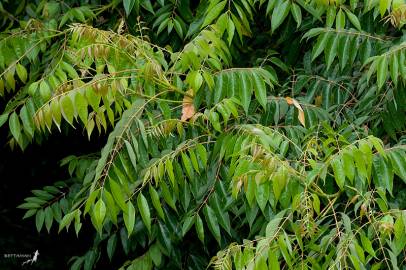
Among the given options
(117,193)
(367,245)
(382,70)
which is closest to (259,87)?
(382,70)

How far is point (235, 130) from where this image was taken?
3.25 meters

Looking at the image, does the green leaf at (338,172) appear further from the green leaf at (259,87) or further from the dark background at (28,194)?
the dark background at (28,194)

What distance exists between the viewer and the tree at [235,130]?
2.84 metres

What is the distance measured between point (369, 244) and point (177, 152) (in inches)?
33.4

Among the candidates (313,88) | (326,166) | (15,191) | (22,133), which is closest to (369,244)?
(326,166)

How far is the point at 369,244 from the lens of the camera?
274 centimetres

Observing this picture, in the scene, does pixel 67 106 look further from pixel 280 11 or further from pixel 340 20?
pixel 340 20

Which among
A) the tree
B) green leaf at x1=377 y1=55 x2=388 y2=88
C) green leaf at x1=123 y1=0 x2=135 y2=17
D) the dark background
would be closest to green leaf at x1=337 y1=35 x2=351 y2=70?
the tree

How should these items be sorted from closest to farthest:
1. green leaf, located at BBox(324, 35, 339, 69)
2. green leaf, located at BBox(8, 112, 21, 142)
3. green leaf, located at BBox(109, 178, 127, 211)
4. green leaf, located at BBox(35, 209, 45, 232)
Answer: green leaf, located at BBox(109, 178, 127, 211), green leaf, located at BBox(324, 35, 339, 69), green leaf, located at BBox(8, 112, 21, 142), green leaf, located at BBox(35, 209, 45, 232)

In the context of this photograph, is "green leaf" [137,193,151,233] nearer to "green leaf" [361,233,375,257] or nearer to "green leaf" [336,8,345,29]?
"green leaf" [361,233,375,257]

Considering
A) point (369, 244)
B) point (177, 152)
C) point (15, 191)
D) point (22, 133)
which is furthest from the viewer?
point (15, 191)

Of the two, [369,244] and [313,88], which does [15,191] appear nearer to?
[313,88]

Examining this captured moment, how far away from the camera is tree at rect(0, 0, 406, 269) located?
2.84m

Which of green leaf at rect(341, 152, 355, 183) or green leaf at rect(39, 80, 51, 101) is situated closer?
green leaf at rect(341, 152, 355, 183)
